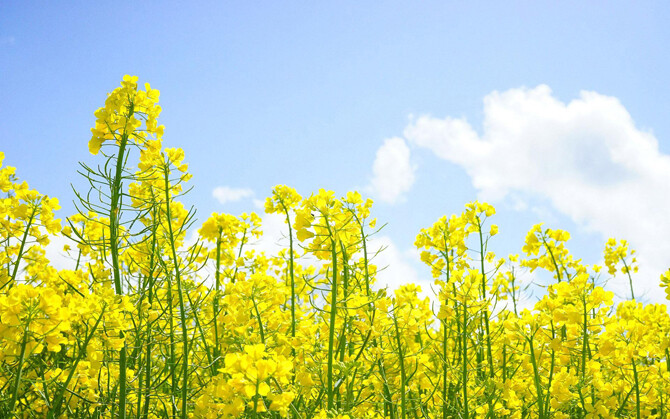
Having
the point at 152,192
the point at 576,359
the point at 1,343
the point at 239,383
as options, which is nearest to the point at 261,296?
the point at 152,192

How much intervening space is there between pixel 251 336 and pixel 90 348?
71cm

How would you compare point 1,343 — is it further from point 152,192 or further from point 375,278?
point 375,278

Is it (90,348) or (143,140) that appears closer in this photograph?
(90,348)

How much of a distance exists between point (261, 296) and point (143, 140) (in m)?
0.98

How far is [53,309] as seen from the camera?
1879mm

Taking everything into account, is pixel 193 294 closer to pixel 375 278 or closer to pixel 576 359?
pixel 375 278

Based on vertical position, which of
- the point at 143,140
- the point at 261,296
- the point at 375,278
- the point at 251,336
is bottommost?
the point at 251,336

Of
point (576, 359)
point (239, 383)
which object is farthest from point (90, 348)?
point (576, 359)

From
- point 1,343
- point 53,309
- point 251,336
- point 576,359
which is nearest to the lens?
point 53,309

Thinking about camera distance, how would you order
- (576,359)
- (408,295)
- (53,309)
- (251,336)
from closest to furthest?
1. (53,309)
2. (251,336)
3. (408,295)
4. (576,359)

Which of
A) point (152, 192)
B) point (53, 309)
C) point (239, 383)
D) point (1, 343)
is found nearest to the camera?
point (239, 383)

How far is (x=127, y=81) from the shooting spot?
7.83 ft

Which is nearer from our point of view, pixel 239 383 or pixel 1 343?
pixel 239 383

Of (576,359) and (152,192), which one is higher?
(152,192)
